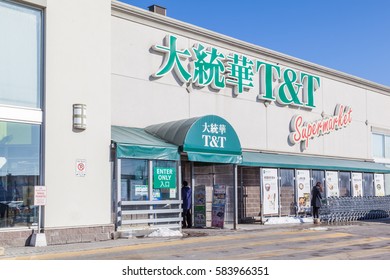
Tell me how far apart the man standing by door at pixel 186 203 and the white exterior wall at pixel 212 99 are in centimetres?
280

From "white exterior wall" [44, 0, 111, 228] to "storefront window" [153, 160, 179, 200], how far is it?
6.67ft

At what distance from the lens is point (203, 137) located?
65.6 ft

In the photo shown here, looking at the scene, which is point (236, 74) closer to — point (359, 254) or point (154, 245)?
point (154, 245)

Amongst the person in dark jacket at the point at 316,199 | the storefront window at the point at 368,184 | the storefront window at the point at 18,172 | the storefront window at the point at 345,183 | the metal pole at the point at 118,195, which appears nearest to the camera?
the storefront window at the point at 18,172

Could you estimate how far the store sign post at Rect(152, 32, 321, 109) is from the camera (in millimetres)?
22281

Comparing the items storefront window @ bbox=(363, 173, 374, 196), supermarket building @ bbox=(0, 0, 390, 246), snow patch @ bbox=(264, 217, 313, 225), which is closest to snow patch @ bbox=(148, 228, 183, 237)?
supermarket building @ bbox=(0, 0, 390, 246)

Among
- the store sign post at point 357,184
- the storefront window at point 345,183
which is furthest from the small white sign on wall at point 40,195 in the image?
the store sign post at point 357,184

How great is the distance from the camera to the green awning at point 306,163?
2427 centimetres

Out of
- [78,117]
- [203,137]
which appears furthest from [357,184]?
[78,117]

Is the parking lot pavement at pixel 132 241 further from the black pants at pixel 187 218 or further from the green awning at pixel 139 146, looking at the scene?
the green awning at pixel 139 146

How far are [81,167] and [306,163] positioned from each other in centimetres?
1345

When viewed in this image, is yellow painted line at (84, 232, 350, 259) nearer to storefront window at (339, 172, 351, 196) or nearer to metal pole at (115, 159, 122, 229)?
metal pole at (115, 159, 122, 229)

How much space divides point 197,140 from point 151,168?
2.01m

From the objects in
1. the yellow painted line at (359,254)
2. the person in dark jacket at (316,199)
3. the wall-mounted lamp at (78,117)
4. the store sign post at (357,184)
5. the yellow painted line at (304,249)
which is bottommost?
the yellow painted line at (359,254)
